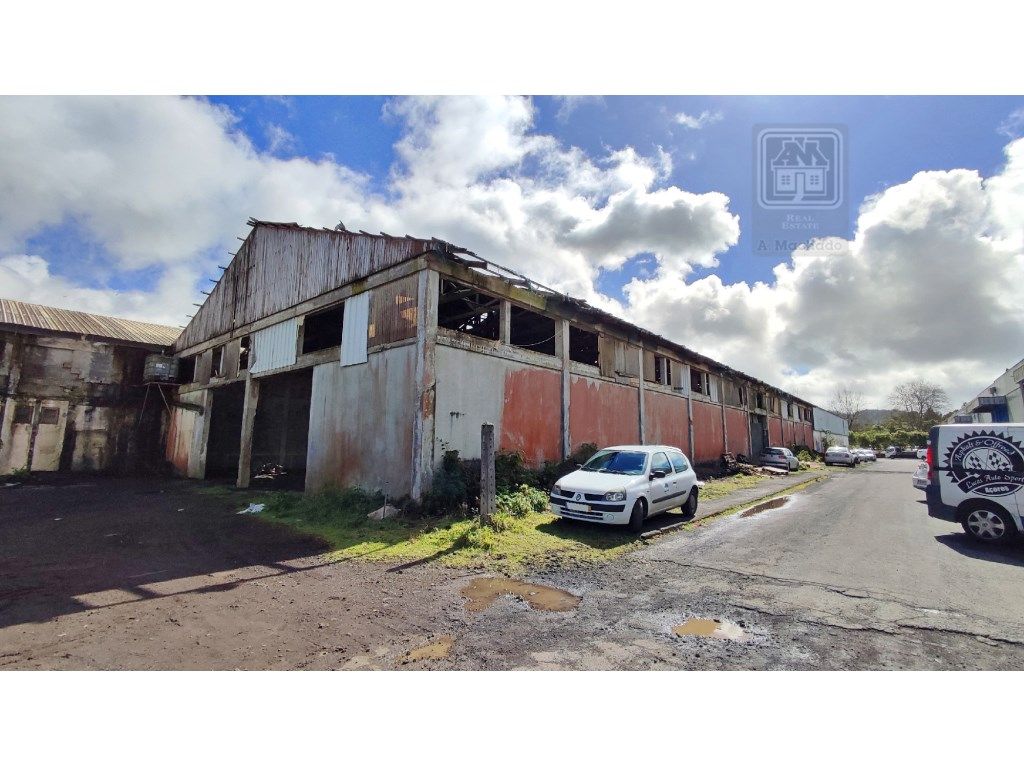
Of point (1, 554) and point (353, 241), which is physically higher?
point (353, 241)

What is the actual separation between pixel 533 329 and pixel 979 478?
11.3 meters

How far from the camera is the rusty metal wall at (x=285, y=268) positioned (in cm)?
1247

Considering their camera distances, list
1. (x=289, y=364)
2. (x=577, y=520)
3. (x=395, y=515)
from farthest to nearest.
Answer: (x=289, y=364) < (x=395, y=515) < (x=577, y=520)

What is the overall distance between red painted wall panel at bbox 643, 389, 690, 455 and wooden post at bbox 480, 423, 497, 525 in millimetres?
11028

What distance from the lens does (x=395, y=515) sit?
9.72 m

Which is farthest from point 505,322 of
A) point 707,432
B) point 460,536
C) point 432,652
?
point 707,432

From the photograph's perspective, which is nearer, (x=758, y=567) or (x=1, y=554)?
(x=758, y=567)

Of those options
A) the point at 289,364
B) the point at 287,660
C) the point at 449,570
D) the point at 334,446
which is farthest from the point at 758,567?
the point at 289,364

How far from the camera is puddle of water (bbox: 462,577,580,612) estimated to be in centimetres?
529

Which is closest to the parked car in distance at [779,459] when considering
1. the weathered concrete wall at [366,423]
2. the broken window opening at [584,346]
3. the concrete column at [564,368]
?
the broken window opening at [584,346]

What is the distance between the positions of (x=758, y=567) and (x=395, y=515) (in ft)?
22.0

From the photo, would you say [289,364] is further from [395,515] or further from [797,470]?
[797,470]

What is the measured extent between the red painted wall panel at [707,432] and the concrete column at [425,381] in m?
15.7

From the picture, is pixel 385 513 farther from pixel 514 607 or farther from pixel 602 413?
pixel 602 413
